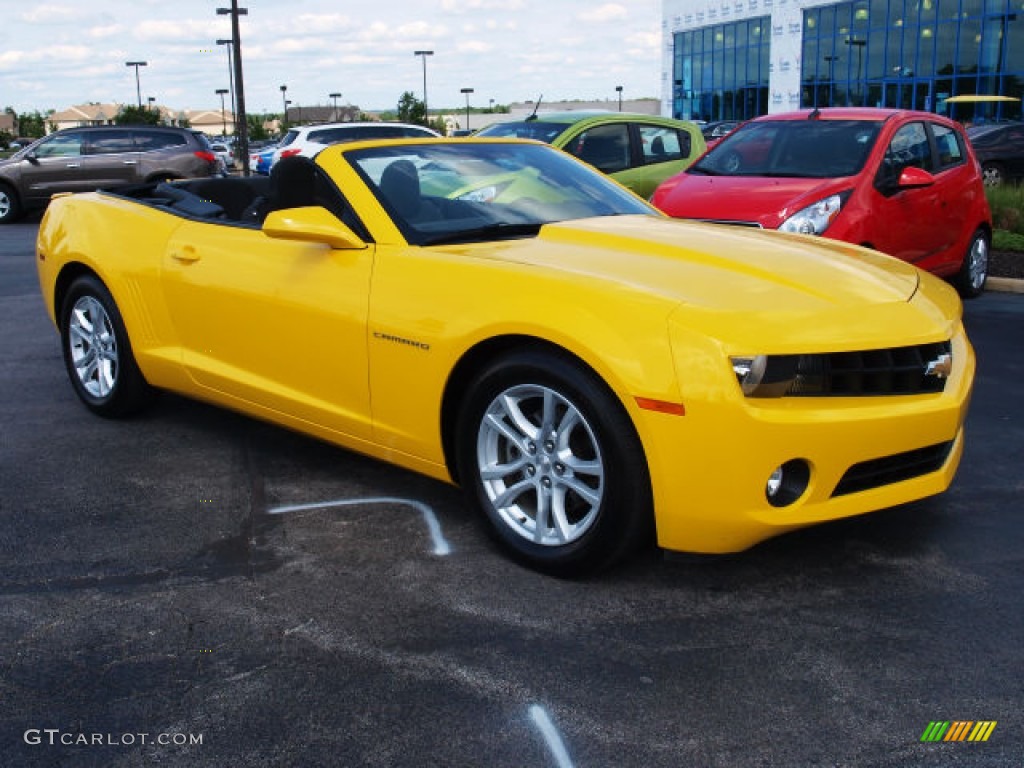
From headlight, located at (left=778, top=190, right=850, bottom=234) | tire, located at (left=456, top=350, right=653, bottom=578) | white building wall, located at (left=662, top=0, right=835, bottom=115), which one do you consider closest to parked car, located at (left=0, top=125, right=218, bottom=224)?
headlight, located at (left=778, top=190, right=850, bottom=234)

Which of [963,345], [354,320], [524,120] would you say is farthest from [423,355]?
[524,120]

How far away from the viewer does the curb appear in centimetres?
978

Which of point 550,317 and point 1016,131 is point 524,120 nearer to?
point 550,317

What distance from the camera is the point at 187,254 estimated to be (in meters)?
4.89

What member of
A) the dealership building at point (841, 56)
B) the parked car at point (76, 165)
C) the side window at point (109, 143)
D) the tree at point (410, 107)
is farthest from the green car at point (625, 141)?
the tree at point (410, 107)

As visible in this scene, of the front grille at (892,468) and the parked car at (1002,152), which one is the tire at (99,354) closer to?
the front grille at (892,468)

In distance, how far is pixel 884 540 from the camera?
3.96m

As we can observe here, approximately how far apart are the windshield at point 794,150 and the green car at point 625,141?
276 cm

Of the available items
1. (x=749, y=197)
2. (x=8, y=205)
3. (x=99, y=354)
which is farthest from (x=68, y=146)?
(x=99, y=354)

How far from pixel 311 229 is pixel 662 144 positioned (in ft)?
29.5

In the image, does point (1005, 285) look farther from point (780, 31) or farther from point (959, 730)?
point (780, 31)

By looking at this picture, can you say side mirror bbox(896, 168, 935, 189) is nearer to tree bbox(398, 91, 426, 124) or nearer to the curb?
the curb

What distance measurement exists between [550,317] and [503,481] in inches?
26.0

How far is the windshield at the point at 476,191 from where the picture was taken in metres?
4.32
